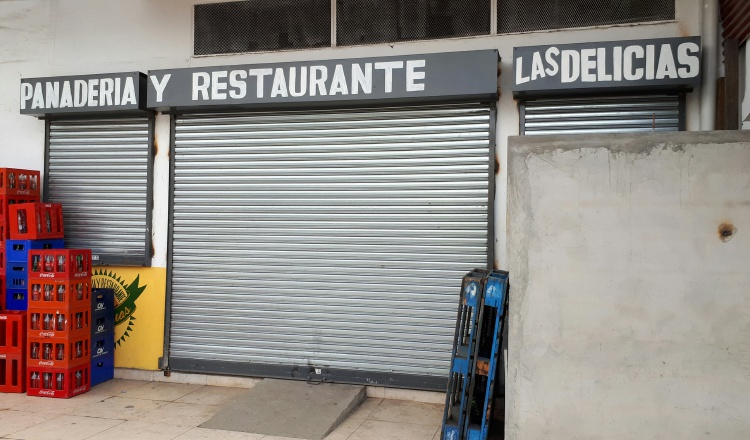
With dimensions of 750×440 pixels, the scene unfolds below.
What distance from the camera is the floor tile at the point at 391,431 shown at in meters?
5.30

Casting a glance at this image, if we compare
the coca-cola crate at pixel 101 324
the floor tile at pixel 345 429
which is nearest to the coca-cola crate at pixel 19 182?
the coca-cola crate at pixel 101 324

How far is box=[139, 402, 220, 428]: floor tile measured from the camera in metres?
5.67

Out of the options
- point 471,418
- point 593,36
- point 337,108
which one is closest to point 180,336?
point 337,108

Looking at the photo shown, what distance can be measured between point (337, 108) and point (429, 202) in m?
1.47

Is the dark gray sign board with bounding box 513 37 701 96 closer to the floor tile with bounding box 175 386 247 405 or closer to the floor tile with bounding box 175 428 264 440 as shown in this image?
the floor tile with bounding box 175 428 264 440

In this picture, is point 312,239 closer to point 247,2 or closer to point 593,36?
point 247,2

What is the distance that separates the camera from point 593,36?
6.03 meters

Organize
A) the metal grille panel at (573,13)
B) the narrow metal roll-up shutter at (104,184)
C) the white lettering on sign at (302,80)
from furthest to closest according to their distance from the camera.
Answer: the narrow metal roll-up shutter at (104,184) < the white lettering on sign at (302,80) < the metal grille panel at (573,13)

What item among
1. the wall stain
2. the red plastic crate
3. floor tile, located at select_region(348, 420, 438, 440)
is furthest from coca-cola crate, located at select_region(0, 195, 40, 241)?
Result: the wall stain

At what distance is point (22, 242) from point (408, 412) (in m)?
4.64

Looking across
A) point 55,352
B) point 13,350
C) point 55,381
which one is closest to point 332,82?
point 55,352

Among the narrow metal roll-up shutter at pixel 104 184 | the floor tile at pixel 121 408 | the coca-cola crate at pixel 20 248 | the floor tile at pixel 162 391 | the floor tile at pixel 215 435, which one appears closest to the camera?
the floor tile at pixel 215 435

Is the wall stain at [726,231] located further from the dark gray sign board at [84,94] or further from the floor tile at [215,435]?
the dark gray sign board at [84,94]

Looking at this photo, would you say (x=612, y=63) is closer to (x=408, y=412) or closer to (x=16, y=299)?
(x=408, y=412)
